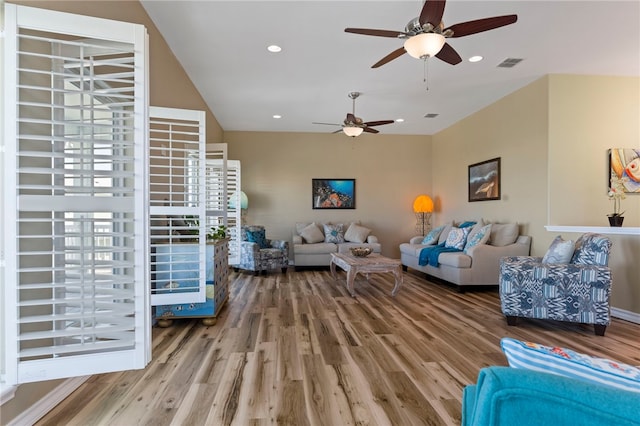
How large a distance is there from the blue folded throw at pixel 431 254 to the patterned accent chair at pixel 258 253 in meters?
2.57

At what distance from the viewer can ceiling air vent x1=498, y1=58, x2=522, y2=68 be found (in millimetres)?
3941

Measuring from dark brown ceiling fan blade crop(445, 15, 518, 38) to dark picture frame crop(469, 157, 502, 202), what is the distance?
3418 millimetres

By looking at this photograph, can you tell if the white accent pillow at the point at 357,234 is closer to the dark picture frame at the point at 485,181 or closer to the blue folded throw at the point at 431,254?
the blue folded throw at the point at 431,254

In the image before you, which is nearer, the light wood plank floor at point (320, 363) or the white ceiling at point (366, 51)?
the light wood plank floor at point (320, 363)

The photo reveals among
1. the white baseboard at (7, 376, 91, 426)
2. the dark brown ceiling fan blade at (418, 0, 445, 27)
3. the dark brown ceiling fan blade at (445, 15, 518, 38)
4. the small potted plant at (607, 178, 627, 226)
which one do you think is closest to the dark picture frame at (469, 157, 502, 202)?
the small potted plant at (607, 178, 627, 226)

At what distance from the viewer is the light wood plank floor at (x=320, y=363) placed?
184cm

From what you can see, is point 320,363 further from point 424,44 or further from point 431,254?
point 431,254

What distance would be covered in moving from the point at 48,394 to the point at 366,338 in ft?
7.48

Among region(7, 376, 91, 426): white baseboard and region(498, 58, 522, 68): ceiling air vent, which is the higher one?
region(498, 58, 522, 68): ceiling air vent

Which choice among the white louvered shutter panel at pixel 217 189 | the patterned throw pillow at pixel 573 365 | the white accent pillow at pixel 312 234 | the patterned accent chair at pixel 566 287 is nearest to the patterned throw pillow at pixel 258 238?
the white accent pillow at pixel 312 234

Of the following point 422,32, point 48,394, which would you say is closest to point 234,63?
point 422,32

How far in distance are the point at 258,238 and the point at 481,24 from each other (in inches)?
197

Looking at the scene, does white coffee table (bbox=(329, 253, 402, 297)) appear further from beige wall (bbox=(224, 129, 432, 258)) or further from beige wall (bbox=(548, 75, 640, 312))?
beige wall (bbox=(224, 129, 432, 258))

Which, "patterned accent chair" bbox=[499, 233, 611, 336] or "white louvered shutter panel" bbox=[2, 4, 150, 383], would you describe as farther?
"patterned accent chair" bbox=[499, 233, 611, 336]
